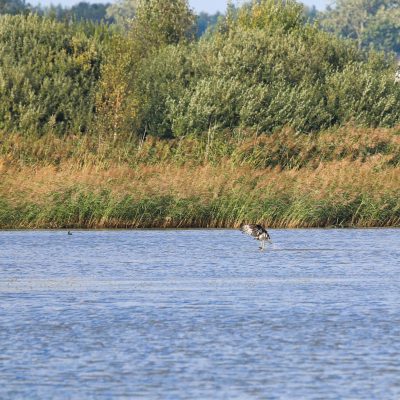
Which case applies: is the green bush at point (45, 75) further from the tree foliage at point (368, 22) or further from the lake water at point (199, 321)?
the tree foliage at point (368, 22)

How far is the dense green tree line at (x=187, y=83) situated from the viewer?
46188mm

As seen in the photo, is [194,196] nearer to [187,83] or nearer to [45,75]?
[187,83]

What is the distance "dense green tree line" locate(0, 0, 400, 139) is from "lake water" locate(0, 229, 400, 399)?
59.5 feet

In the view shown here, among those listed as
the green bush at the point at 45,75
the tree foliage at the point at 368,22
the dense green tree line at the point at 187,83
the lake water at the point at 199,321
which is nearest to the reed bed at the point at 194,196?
the lake water at the point at 199,321

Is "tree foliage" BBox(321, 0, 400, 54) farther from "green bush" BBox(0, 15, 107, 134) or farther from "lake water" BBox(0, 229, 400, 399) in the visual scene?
"lake water" BBox(0, 229, 400, 399)

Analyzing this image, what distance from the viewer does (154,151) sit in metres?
39.4

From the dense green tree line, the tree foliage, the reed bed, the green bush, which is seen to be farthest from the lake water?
the tree foliage

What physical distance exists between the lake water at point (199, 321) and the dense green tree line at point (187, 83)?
1814cm

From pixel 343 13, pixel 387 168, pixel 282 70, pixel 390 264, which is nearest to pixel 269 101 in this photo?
pixel 282 70

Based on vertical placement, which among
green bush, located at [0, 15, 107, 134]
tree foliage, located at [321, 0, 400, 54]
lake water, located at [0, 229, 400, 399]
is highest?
lake water, located at [0, 229, 400, 399]

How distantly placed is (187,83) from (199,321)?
110ft

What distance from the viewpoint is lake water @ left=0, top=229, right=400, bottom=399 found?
1248cm

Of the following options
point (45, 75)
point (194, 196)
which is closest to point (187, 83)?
point (45, 75)

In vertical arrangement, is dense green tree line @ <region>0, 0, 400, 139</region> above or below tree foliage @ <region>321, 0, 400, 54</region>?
above
